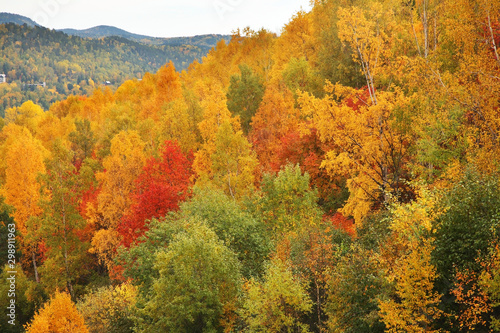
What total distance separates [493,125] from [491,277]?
25.6ft

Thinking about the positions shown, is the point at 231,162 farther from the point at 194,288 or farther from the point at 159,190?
the point at 194,288

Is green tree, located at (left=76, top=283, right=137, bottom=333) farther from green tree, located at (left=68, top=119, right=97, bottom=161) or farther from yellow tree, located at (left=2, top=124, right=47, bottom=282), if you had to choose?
green tree, located at (left=68, top=119, right=97, bottom=161)

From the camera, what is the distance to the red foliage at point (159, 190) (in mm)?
32156

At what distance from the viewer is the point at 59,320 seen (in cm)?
2450

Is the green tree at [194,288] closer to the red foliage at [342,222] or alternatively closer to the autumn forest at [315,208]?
the autumn forest at [315,208]

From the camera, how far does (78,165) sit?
58.9m

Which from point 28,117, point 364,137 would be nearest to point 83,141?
point 28,117

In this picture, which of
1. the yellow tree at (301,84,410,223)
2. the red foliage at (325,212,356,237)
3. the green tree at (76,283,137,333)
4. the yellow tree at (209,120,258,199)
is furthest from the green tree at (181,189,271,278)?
the yellow tree at (209,120,258,199)

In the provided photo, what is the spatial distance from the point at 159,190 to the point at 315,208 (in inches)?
523

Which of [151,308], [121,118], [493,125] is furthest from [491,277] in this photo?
[121,118]

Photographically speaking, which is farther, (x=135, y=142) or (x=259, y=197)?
(x=135, y=142)

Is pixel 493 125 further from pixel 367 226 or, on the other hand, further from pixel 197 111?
pixel 197 111

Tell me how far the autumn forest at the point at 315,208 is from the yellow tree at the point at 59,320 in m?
0.10

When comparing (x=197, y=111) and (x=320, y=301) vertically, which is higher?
(x=197, y=111)
